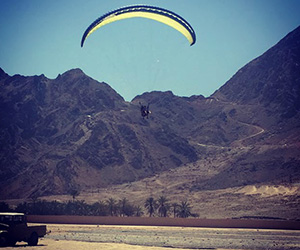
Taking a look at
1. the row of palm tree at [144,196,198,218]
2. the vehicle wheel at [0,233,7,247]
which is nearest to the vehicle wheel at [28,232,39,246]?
the vehicle wheel at [0,233,7,247]

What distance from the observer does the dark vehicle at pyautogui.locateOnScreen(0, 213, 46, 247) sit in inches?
795

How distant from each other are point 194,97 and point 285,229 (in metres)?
153

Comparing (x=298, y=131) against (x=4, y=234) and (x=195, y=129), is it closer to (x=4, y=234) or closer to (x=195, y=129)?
(x=195, y=129)

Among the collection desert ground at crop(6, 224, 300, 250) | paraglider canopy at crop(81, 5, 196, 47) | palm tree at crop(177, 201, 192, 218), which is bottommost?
palm tree at crop(177, 201, 192, 218)

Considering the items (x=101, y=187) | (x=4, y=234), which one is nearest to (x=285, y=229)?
(x=4, y=234)

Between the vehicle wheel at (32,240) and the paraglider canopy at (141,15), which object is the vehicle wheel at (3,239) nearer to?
the vehicle wheel at (32,240)

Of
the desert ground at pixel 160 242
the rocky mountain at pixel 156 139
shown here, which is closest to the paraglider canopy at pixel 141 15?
the desert ground at pixel 160 242

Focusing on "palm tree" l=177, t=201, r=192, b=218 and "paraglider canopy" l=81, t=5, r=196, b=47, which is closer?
"paraglider canopy" l=81, t=5, r=196, b=47

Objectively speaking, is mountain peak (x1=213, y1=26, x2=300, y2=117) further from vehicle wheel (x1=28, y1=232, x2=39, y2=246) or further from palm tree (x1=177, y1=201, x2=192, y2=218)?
vehicle wheel (x1=28, y1=232, x2=39, y2=246)

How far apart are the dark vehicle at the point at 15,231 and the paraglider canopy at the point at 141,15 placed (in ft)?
43.4

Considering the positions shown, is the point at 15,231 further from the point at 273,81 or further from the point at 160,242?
the point at 273,81

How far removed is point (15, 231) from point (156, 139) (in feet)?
353

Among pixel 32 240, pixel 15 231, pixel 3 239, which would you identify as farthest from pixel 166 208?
pixel 3 239

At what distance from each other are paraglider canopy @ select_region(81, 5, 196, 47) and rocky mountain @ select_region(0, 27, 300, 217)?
4510cm
